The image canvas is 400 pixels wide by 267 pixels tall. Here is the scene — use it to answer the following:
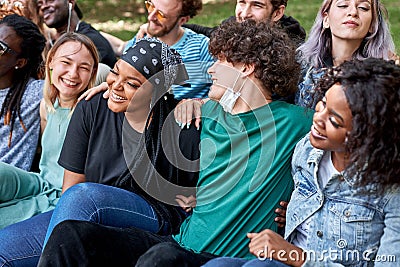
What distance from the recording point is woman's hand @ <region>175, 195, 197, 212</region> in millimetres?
3082

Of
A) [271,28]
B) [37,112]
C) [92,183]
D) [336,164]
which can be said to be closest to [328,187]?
[336,164]

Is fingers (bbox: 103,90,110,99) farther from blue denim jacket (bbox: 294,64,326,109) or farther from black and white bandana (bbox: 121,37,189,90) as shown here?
blue denim jacket (bbox: 294,64,326,109)

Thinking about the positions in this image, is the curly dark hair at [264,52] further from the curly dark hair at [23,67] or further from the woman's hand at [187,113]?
the curly dark hair at [23,67]

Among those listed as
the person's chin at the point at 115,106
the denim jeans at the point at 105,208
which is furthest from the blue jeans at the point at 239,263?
the person's chin at the point at 115,106

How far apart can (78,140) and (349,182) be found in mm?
1342

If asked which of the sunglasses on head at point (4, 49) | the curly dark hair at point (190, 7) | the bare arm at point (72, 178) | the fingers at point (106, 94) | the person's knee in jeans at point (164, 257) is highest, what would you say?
the curly dark hair at point (190, 7)

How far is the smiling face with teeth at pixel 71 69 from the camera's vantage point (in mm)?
3662

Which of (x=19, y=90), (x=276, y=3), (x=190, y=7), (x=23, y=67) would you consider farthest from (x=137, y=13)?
(x=276, y=3)

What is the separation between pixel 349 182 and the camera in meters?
2.48

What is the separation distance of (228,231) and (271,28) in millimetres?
911

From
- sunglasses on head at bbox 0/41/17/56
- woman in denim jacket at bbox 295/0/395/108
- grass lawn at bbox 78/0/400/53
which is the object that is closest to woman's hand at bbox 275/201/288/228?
woman in denim jacket at bbox 295/0/395/108

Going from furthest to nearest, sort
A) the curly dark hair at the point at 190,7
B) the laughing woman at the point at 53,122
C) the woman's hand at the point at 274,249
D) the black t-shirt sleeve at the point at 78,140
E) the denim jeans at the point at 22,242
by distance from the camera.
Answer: the curly dark hair at the point at 190,7 < the laughing woman at the point at 53,122 < the black t-shirt sleeve at the point at 78,140 < the denim jeans at the point at 22,242 < the woman's hand at the point at 274,249

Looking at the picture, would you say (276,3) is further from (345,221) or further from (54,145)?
(345,221)

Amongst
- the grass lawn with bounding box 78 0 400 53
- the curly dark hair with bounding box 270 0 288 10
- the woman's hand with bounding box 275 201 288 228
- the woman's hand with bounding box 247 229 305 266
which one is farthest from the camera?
the grass lawn with bounding box 78 0 400 53
